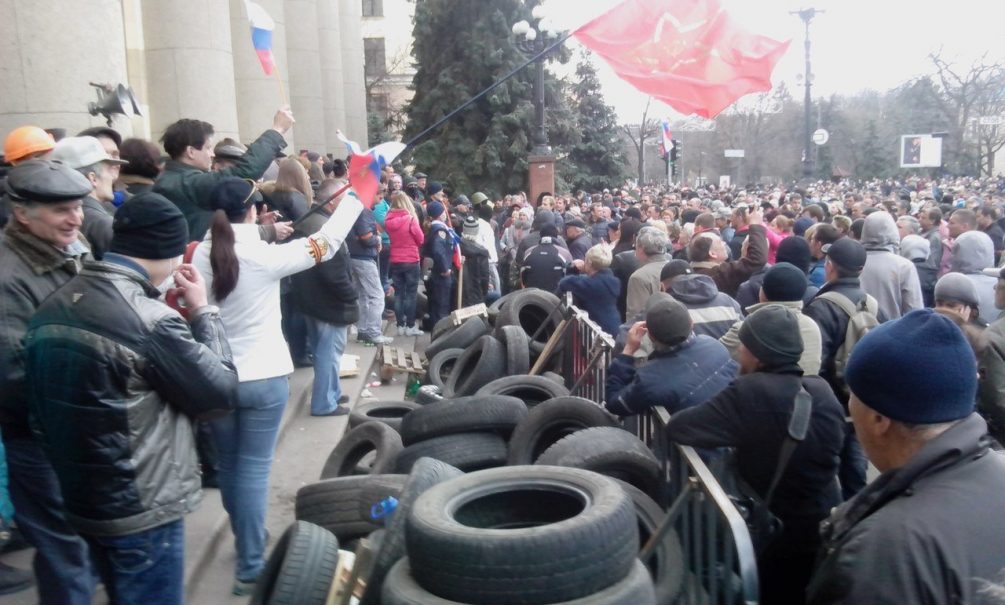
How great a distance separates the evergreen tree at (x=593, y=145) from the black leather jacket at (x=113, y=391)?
30.6m

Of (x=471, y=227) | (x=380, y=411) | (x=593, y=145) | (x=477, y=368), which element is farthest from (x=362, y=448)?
(x=593, y=145)

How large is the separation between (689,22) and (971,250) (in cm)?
428

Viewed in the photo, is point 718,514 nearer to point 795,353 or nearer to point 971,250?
point 795,353

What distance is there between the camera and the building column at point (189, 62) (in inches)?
416

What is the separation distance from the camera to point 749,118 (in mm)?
79875

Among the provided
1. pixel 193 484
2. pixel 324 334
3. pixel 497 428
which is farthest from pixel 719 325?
pixel 193 484

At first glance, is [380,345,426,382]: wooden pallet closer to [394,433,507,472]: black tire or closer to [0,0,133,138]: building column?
[0,0,133,138]: building column

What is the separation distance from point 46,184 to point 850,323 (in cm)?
508

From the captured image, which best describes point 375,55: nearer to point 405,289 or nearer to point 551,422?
point 405,289

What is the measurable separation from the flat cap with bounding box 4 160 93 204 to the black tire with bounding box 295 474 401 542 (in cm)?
198

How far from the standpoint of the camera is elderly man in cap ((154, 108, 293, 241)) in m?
5.21

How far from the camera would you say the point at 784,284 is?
564cm

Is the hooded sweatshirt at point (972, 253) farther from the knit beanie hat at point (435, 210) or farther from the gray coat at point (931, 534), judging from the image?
the gray coat at point (931, 534)

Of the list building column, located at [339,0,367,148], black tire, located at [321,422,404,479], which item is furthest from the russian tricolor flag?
building column, located at [339,0,367,148]
